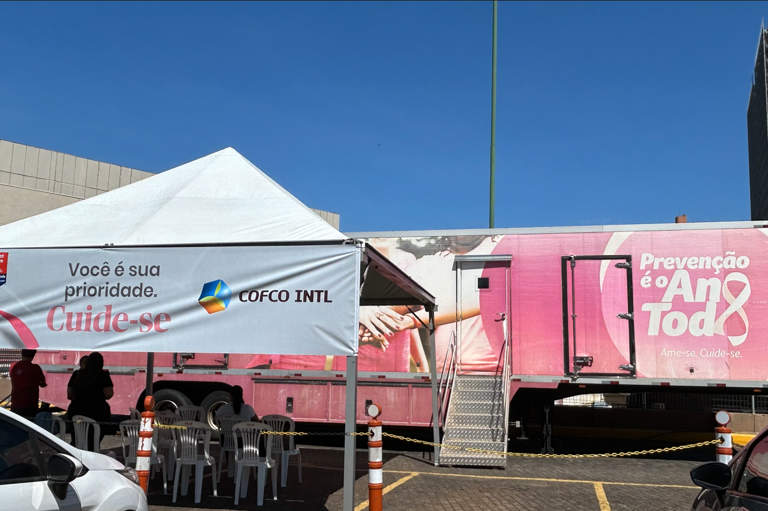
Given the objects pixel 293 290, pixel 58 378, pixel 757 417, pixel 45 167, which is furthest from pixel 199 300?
pixel 45 167

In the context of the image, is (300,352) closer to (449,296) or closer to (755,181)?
(449,296)

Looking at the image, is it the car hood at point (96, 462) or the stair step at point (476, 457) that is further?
the stair step at point (476, 457)

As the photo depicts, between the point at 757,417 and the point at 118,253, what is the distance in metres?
13.3

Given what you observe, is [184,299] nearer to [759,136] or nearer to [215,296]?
[215,296]

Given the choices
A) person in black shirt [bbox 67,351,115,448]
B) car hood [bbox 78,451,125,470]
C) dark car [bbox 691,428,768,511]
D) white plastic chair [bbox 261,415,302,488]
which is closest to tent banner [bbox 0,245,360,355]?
person in black shirt [bbox 67,351,115,448]

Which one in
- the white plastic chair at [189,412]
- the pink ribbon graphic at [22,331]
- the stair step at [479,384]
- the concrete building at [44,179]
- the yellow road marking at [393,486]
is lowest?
the yellow road marking at [393,486]

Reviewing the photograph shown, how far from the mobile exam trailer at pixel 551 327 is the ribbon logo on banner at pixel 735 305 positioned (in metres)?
0.02

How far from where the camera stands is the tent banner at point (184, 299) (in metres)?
7.11

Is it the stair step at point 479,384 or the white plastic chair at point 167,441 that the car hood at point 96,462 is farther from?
the stair step at point 479,384

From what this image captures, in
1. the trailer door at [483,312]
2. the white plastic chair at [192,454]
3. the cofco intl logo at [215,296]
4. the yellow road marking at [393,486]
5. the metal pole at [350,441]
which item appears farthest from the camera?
the trailer door at [483,312]

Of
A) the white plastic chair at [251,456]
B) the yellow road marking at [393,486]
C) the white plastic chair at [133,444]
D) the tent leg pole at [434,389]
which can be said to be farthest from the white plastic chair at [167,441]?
the tent leg pole at [434,389]

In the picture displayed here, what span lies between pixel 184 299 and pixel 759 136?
10787 cm

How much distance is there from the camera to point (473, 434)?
38.8 feet

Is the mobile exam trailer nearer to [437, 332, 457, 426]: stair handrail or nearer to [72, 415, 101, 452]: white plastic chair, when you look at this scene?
[437, 332, 457, 426]: stair handrail
